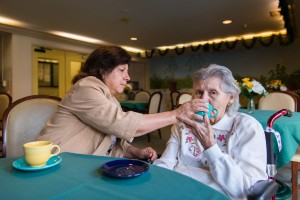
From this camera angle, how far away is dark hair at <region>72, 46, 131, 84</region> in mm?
1513

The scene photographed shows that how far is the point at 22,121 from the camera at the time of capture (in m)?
1.53

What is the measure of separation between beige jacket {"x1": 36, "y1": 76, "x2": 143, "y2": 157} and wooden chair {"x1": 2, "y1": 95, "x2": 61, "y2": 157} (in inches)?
12.6

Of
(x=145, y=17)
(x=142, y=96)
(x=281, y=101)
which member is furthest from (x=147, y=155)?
(x=142, y=96)

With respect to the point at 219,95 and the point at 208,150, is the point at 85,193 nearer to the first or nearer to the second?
the point at 208,150

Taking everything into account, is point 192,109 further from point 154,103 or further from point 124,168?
point 154,103

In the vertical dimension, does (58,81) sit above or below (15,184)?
above

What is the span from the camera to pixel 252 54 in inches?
354

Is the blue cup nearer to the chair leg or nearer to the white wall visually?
the chair leg

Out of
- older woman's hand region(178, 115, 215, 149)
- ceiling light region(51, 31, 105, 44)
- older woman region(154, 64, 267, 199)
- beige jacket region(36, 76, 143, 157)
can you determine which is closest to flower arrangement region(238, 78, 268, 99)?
older woman region(154, 64, 267, 199)

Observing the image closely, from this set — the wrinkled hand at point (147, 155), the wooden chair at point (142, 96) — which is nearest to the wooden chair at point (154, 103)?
the wooden chair at point (142, 96)

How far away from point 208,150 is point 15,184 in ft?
2.50

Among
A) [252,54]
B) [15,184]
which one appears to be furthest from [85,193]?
[252,54]

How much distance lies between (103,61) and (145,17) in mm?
4111

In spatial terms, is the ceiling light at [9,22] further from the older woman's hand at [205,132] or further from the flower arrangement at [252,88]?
the older woman's hand at [205,132]
